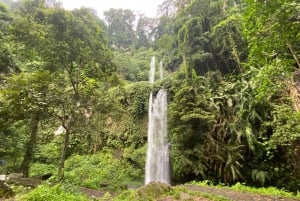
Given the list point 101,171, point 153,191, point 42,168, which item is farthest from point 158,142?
point 153,191

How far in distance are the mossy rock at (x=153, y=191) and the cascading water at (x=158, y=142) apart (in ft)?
19.7

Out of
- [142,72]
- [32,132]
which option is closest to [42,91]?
[32,132]

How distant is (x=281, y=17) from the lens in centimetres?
414

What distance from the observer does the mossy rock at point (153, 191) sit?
579 centimetres

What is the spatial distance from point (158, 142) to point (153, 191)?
315 inches

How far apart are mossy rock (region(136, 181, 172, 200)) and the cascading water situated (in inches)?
236

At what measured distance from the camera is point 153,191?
6.02 meters

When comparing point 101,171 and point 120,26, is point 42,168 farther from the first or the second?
point 120,26

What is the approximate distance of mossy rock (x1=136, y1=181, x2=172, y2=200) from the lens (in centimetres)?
579

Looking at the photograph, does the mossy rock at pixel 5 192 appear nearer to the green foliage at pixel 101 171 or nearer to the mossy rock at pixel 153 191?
the mossy rock at pixel 153 191

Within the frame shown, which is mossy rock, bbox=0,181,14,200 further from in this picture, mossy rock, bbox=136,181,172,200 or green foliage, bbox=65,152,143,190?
green foliage, bbox=65,152,143,190

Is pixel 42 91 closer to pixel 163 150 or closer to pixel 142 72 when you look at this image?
pixel 163 150

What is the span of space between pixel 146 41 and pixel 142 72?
11.3 meters

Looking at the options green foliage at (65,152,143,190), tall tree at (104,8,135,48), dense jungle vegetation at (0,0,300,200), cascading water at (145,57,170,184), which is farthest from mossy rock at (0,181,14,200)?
tall tree at (104,8,135,48)
